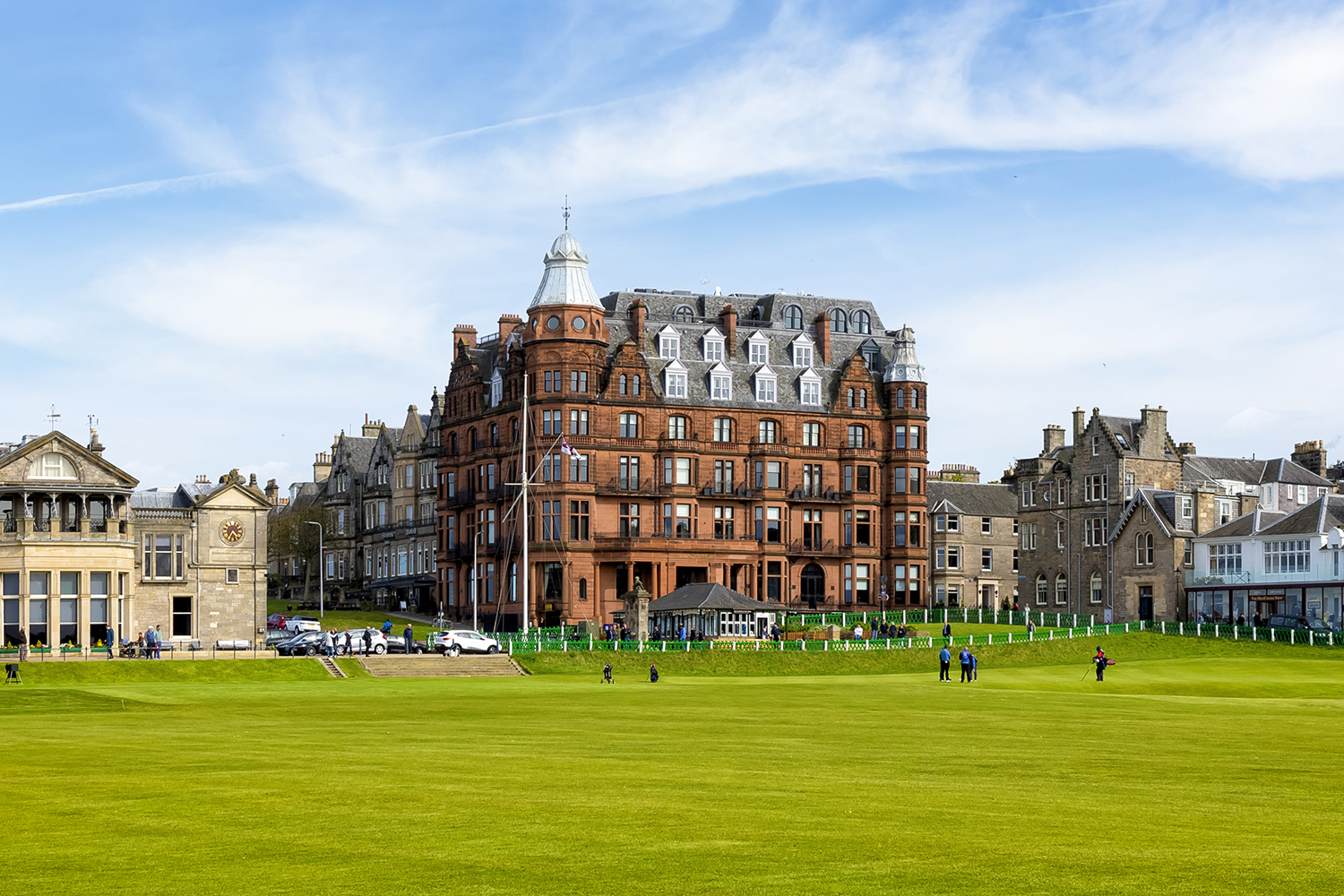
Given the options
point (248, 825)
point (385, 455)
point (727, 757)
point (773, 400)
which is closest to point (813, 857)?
point (248, 825)

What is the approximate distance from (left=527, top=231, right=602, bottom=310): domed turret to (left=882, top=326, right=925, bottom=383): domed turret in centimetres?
2101

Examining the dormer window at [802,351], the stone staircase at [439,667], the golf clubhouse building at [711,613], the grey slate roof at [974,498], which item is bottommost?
the stone staircase at [439,667]

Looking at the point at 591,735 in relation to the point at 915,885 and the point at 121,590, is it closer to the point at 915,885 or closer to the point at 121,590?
the point at 915,885

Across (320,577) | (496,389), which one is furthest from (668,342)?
(320,577)

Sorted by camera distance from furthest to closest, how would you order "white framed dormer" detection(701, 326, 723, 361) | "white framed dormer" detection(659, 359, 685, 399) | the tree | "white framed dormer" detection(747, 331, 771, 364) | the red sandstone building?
the tree < "white framed dormer" detection(747, 331, 771, 364) < "white framed dormer" detection(701, 326, 723, 361) < "white framed dormer" detection(659, 359, 685, 399) < the red sandstone building

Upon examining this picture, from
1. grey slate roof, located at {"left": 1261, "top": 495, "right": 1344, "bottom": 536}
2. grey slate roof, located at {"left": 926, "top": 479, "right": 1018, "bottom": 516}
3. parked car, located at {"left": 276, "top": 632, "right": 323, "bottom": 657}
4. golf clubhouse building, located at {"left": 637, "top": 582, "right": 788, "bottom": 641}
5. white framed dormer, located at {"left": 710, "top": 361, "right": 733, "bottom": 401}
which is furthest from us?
grey slate roof, located at {"left": 926, "top": 479, "right": 1018, "bottom": 516}

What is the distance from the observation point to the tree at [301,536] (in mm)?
136337

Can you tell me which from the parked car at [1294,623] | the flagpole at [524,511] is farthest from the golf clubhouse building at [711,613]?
the parked car at [1294,623]

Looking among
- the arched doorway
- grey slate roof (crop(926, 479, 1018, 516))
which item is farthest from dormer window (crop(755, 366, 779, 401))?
grey slate roof (crop(926, 479, 1018, 516))

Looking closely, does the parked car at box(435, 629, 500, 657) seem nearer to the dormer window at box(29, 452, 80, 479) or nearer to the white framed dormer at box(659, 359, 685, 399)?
the dormer window at box(29, 452, 80, 479)

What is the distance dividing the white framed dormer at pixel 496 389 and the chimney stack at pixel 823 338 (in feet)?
71.5

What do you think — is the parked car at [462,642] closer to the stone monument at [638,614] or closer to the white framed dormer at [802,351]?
the stone monument at [638,614]

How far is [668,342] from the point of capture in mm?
108562

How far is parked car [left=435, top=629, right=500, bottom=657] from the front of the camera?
77875 mm
